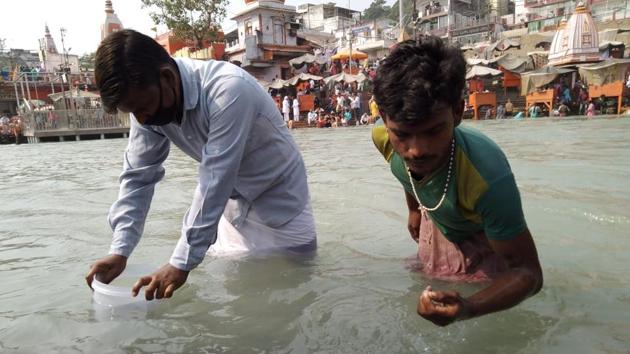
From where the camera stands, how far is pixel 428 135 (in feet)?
4.81

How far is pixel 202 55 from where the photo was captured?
31.8 m

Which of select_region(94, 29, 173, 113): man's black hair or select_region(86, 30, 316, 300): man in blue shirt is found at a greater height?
select_region(94, 29, 173, 113): man's black hair

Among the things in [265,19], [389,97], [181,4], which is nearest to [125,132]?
[181,4]

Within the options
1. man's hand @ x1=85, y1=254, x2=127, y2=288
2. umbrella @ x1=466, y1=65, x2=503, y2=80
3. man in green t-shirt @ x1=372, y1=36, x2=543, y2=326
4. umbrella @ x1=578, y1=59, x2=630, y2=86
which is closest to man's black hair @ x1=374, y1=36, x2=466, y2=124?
man in green t-shirt @ x1=372, y1=36, x2=543, y2=326

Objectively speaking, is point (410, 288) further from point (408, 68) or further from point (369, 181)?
point (369, 181)

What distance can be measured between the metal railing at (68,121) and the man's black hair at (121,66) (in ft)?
72.5

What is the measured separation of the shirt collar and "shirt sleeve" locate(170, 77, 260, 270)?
0.13 metres

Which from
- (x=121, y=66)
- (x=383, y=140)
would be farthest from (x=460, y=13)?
(x=121, y=66)

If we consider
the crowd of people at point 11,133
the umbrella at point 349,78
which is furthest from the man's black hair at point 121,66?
the crowd of people at point 11,133

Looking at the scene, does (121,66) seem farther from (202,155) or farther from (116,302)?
(116,302)

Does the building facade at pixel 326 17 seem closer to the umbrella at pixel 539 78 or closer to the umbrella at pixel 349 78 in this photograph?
the umbrella at pixel 349 78

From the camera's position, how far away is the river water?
174cm

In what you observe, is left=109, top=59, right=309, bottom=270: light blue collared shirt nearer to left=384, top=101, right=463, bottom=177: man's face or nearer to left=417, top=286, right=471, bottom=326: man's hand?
left=384, top=101, right=463, bottom=177: man's face

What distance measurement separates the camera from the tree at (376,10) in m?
93.1
